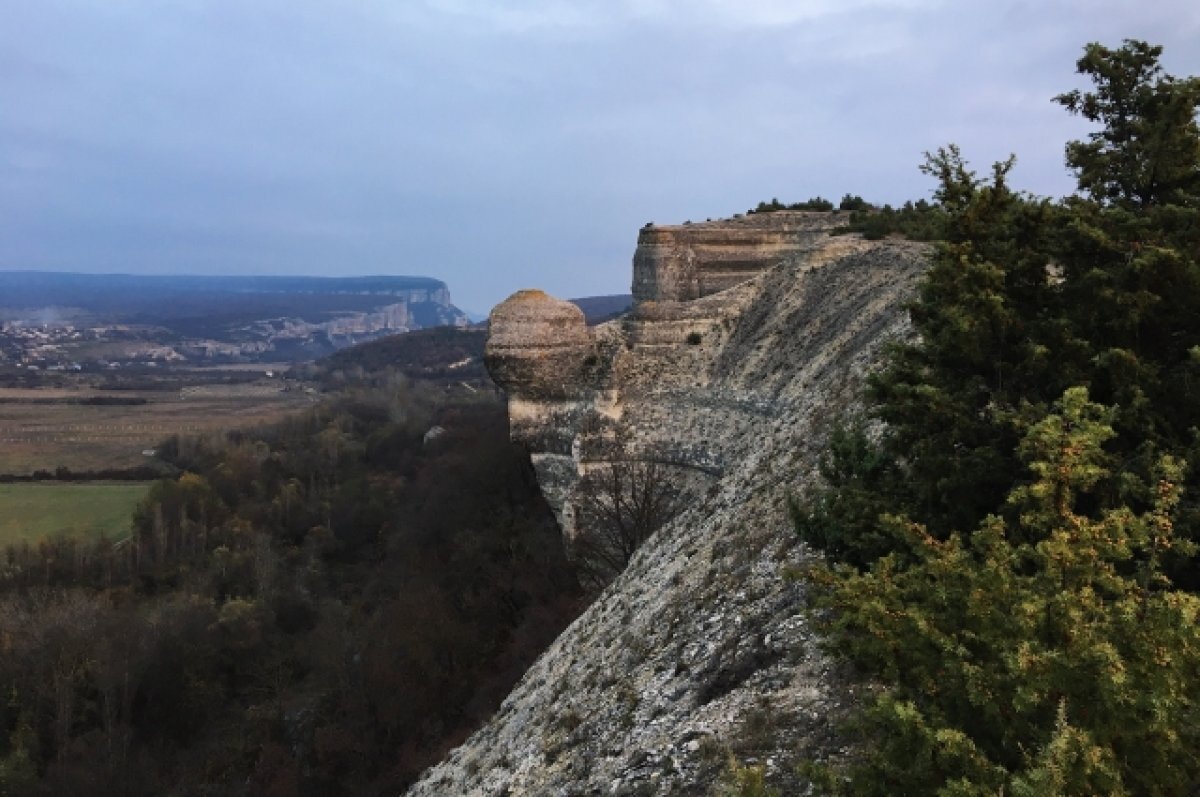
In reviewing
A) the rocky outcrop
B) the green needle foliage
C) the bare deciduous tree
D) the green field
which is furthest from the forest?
the green needle foliage

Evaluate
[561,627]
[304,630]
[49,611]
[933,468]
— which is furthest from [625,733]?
[49,611]

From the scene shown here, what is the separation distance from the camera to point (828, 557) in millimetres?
9773

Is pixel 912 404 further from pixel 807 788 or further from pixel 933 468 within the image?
pixel 807 788

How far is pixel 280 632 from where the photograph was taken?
144 feet

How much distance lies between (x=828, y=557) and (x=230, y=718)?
3661 centimetres

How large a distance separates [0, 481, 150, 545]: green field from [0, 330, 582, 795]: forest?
5106 millimetres

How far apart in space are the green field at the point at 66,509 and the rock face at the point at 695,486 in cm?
4731

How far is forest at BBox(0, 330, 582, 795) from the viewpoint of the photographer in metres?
30.0

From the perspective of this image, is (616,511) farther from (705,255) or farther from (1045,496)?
(1045,496)

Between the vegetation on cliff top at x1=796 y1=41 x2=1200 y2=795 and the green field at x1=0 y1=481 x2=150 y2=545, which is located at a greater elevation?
the vegetation on cliff top at x1=796 y1=41 x2=1200 y2=795

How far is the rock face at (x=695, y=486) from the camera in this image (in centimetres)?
958

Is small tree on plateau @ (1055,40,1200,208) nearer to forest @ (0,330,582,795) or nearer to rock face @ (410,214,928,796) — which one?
rock face @ (410,214,928,796)

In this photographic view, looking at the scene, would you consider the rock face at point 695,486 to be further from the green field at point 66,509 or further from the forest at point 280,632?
the green field at point 66,509

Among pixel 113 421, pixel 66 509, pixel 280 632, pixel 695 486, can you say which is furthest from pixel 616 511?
pixel 113 421
